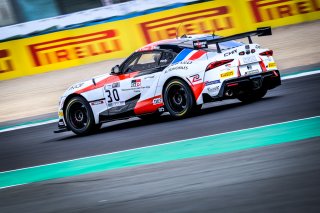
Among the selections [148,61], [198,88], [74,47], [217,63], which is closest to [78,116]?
[148,61]

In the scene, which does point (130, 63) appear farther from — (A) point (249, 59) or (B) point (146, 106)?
(A) point (249, 59)

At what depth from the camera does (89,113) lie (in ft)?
41.1

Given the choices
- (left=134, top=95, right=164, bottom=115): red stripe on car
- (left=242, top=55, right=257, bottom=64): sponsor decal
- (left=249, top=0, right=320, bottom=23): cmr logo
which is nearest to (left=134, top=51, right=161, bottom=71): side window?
(left=134, top=95, right=164, bottom=115): red stripe on car

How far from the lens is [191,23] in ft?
61.9

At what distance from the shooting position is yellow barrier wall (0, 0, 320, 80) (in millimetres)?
18500

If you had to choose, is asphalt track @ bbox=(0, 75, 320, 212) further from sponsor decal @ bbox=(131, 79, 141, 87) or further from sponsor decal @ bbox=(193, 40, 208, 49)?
sponsor decal @ bbox=(193, 40, 208, 49)

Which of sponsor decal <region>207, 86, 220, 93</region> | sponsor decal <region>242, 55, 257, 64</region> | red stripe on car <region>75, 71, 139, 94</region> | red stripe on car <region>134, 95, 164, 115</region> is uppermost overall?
red stripe on car <region>75, 71, 139, 94</region>

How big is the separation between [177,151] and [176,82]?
2282mm

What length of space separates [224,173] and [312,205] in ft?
6.17

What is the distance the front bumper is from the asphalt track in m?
0.31

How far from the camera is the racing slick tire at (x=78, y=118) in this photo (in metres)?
12.6

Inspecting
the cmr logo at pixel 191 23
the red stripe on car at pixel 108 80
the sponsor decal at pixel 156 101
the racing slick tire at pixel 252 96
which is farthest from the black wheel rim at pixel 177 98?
the cmr logo at pixel 191 23

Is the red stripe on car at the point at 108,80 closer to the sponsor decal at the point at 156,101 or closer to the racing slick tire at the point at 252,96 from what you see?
the sponsor decal at the point at 156,101

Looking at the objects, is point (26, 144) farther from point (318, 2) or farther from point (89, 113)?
point (318, 2)
